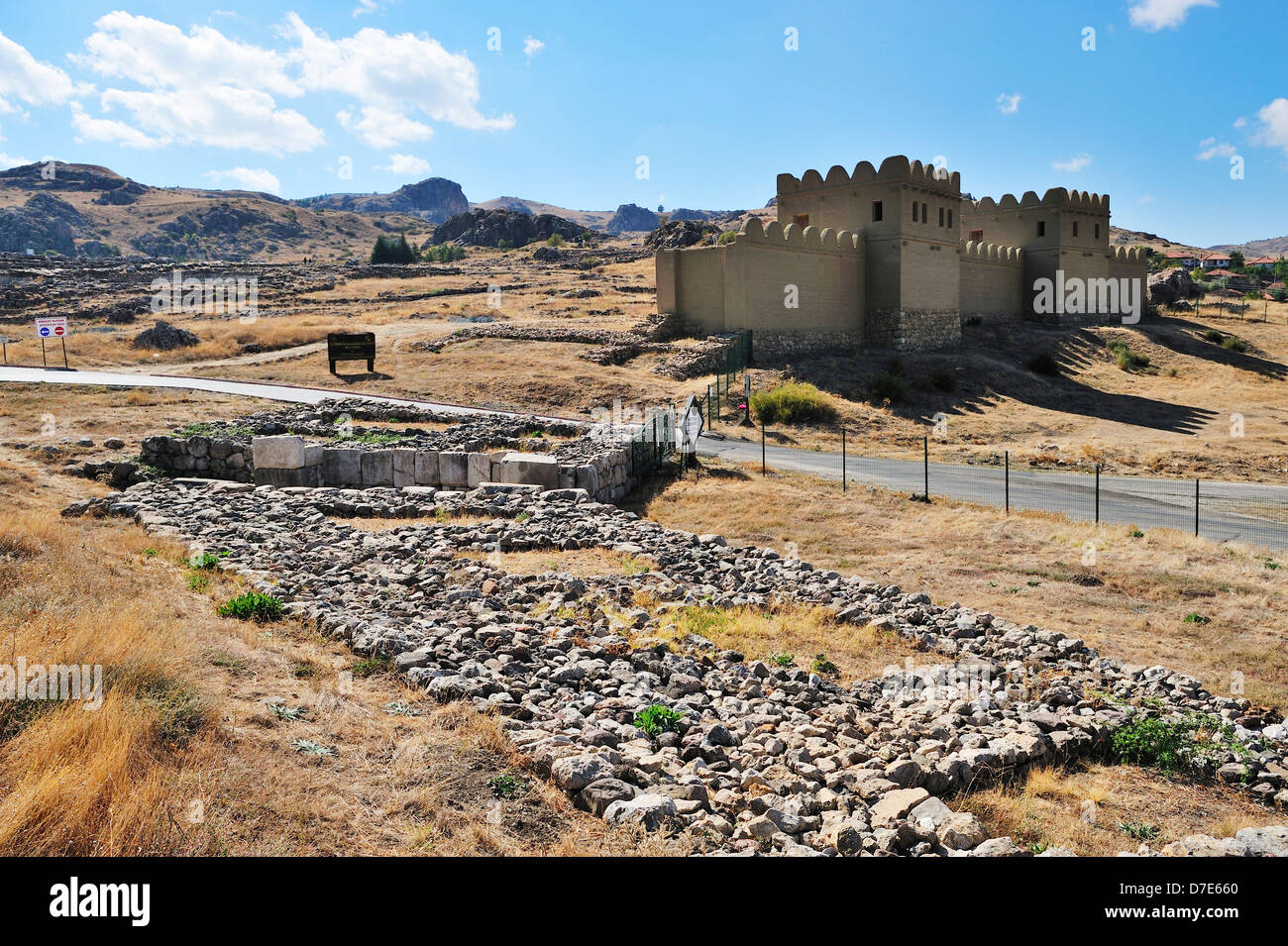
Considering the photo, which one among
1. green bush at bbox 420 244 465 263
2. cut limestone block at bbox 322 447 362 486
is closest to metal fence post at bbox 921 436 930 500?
cut limestone block at bbox 322 447 362 486

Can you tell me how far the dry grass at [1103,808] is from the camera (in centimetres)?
629

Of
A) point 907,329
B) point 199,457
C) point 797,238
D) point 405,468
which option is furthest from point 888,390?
point 199,457

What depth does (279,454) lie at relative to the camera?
1852 cm

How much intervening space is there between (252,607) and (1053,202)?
59573 mm

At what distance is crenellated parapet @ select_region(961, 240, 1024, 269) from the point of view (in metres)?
51.2

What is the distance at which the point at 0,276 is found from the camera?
67.1 m

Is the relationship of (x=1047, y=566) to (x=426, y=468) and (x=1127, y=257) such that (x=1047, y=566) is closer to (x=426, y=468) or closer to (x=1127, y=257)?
(x=426, y=468)

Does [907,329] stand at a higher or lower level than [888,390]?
higher

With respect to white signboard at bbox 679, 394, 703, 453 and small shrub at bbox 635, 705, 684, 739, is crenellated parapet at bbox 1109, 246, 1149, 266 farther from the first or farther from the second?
small shrub at bbox 635, 705, 684, 739

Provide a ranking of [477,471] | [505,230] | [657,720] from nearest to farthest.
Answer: [657,720] < [477,471] < [505,230]

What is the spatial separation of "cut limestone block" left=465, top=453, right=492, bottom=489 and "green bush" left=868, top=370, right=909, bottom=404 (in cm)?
2215

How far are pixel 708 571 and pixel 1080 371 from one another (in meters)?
41.1
